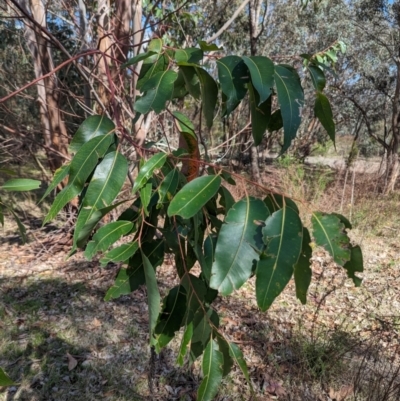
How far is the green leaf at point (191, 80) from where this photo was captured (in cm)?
69

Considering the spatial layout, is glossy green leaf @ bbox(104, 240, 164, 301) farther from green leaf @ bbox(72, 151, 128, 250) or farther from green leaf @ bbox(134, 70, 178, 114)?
green leaf @ bbox(134, 70, 178, 114)

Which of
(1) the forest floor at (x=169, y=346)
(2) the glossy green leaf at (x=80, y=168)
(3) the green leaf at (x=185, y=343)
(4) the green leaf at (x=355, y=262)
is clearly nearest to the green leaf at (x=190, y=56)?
(2) the glossy green leaf at (x=80, y=168)

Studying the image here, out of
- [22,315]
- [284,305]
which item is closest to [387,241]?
[284,305]

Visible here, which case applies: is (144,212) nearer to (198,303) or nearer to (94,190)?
(94,190)

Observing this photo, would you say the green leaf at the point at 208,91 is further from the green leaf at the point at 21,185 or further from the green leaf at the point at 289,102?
the green leaf at the point at 21,185

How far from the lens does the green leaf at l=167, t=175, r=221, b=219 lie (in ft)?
1.96

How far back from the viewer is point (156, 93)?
0.66 meters

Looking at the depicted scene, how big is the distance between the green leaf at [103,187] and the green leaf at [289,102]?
32 cm

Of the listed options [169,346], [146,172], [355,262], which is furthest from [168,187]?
[169,346]

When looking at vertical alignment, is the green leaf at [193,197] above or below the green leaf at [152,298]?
above

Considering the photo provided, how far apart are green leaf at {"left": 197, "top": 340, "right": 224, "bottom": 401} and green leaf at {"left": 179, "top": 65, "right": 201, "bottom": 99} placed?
57 centimetres

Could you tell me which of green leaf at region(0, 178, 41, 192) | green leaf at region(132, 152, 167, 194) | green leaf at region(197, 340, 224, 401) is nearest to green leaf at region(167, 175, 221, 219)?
green leaf at region(132, 152, 167, 194)

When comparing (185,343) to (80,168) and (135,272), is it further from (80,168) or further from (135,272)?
(80,168)

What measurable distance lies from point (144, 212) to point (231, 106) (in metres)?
0.30
